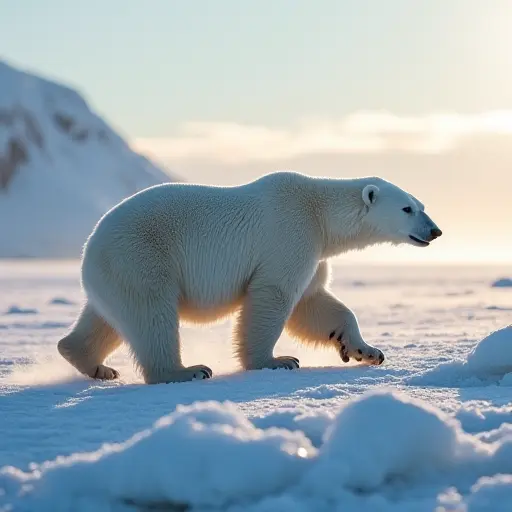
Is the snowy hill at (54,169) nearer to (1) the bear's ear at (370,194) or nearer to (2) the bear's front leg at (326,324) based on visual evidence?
(2) the bear's front leg at (326,324)

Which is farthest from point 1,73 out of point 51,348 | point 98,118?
point 51,348

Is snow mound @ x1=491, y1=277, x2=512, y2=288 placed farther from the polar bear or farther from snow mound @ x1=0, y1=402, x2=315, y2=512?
snow mound @ x1=0, y1=402, x2=315, y2=512

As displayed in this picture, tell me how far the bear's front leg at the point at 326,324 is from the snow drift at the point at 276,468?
317cm

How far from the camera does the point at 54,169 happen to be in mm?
120750

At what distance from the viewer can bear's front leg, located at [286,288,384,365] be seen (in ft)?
18.8

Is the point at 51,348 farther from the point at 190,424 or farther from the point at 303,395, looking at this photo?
the point at 190,424

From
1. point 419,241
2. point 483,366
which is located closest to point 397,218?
point 419,241

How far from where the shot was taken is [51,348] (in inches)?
290

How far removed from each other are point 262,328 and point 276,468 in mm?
3008

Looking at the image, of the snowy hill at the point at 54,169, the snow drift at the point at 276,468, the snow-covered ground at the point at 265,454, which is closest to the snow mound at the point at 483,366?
the snow-covered ground at the point at 265,454

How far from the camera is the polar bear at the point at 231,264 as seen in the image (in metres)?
5.00

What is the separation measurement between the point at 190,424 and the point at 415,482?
23.7 inches

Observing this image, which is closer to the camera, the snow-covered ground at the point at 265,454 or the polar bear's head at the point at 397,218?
the snow-covered ground at the point at 265,454

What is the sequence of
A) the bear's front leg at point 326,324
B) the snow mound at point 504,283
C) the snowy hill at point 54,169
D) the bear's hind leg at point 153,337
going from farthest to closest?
the snowy hill at point 54,169 < the snow mound at point 504,283 < the bear's front leg at point 326,324 < the bear's hind leg at point 153,337
